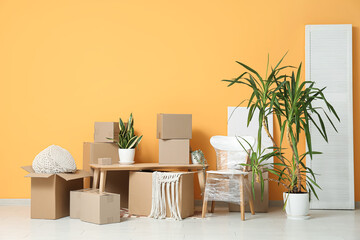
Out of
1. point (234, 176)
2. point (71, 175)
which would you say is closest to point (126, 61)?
point (71, 175)

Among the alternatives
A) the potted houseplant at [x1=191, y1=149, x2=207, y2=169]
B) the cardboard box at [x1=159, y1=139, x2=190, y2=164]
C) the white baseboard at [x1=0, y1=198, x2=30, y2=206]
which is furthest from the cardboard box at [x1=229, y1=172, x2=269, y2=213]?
the white baseboard at [x1=0, y1=198, x2=30, y2=206]

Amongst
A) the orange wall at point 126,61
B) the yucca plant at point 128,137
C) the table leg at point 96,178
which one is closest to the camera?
the table leg at point 96,178

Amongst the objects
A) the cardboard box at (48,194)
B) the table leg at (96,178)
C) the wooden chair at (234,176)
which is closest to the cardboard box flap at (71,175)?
the cardboard box at (48,194)

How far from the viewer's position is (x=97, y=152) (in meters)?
4.44

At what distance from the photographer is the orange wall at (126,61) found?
4727 mm

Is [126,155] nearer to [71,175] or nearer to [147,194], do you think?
[147,194]

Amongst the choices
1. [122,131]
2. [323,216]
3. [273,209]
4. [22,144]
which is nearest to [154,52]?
[122,131]

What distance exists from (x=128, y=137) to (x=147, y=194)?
2.01 ft

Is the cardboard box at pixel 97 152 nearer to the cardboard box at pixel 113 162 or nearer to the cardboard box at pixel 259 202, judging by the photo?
the cardboard box at pixel 113 162

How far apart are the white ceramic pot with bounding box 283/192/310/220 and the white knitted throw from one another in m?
0.96

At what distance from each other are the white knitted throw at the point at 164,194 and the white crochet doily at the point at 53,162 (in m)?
0.78

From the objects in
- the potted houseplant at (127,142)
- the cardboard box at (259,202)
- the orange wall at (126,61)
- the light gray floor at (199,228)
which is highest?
the orange wall at (126,61)

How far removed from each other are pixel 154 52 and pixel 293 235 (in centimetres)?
240

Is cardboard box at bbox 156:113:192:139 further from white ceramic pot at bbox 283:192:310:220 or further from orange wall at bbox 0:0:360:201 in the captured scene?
white ceramic pot at bbox 283:192:310:220
